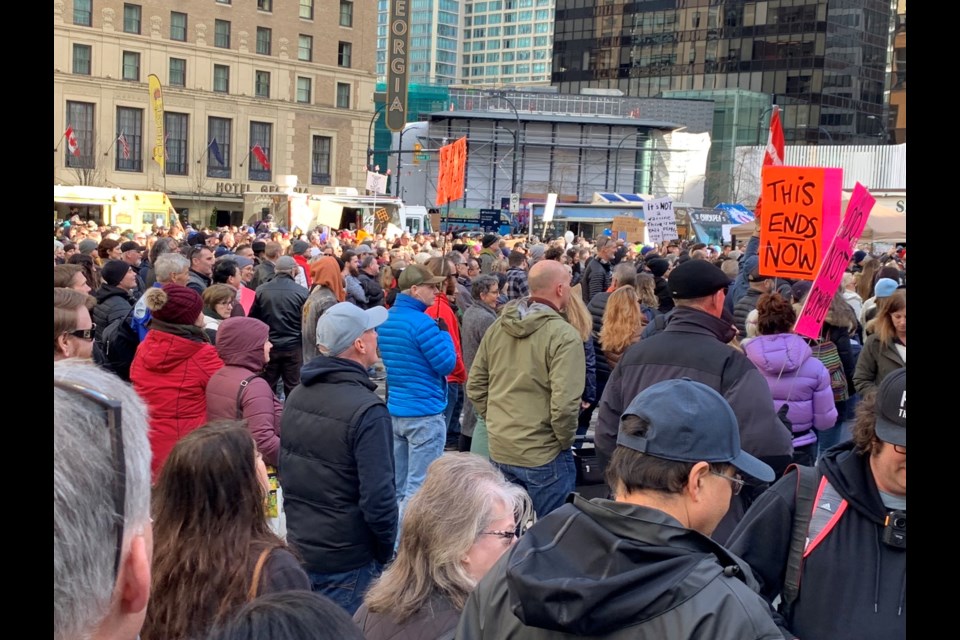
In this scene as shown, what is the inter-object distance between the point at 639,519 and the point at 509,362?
3.83m

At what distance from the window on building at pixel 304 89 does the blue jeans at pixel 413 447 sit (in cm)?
5822

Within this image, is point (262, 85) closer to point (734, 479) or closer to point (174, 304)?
point (174, 304)

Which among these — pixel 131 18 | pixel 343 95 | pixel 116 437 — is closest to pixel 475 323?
pixel 116 437

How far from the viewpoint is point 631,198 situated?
65875mm

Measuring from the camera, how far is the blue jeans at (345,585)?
4.38 meters

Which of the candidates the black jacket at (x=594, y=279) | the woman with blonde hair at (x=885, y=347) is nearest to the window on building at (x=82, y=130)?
the black jacket at (x=594, y=279)

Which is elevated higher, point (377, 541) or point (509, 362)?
point (509, 362)

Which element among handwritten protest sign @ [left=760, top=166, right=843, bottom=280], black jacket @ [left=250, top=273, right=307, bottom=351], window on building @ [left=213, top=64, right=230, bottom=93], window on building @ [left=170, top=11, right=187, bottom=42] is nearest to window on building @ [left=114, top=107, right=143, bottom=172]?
window on building @ [left=213, top=64, right=230, bottom=93]

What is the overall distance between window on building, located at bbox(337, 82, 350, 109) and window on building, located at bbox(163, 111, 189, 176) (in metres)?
10.2

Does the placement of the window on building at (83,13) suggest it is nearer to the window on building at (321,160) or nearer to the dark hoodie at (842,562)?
the window on building at (321,160)

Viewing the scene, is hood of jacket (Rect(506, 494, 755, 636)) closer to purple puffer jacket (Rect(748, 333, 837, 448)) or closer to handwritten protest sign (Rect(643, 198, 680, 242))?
purple puffer jacket (Rect(748, 333, 837, 448))
